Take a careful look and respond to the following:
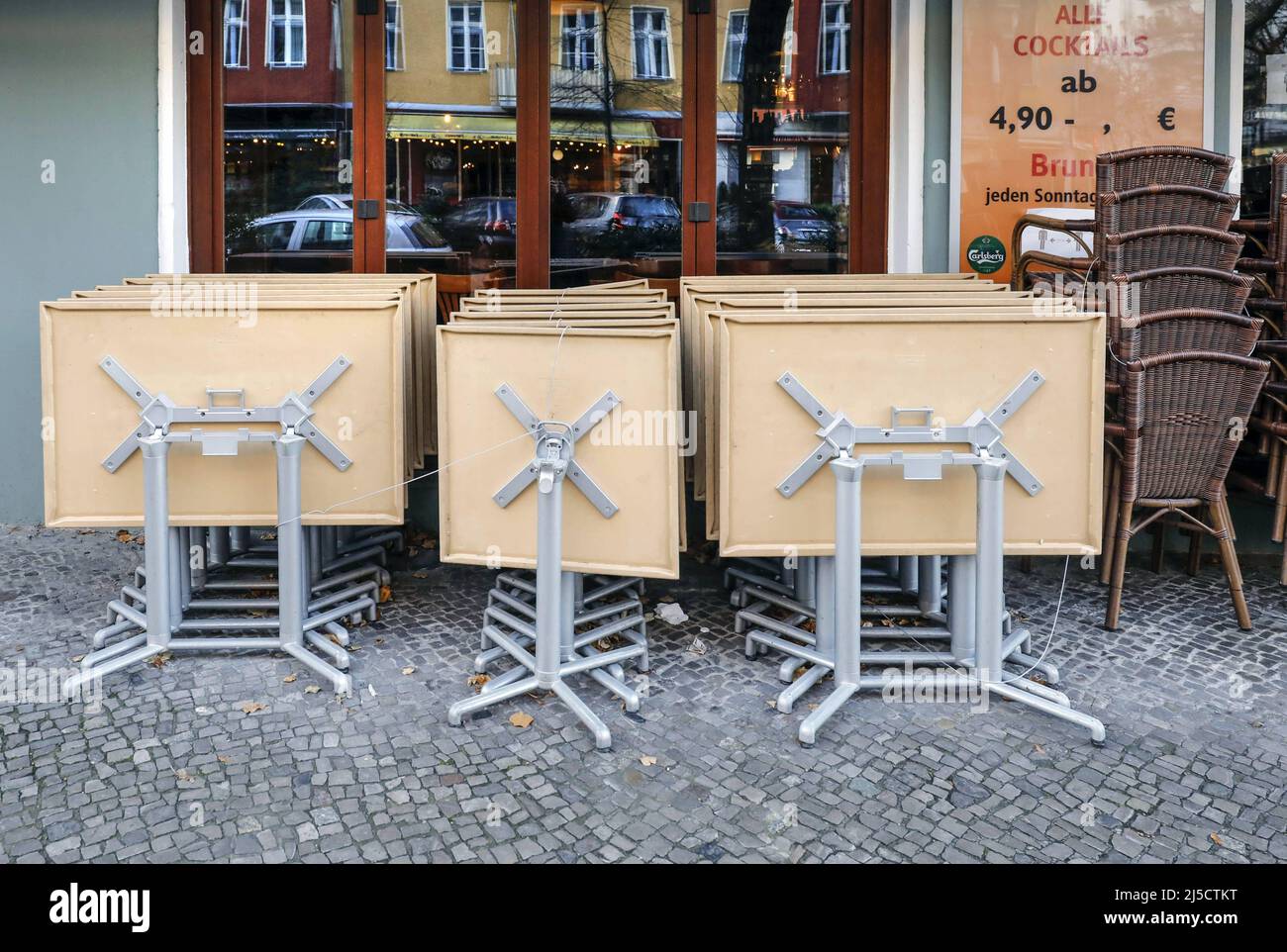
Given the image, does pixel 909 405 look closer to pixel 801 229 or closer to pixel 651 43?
pixel 801 229

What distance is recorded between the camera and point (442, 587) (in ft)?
18.0

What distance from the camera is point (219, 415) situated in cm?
422

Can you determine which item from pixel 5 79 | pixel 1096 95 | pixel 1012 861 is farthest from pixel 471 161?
pixel 1012 861

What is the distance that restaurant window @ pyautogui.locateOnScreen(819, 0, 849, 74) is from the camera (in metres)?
6.36

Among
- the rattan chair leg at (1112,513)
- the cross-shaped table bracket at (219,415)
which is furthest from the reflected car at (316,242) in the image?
the rattan chair leg at (1112,513)

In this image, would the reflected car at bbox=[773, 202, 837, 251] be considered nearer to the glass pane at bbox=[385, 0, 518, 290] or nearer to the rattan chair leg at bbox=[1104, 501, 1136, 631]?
the glass pane at bbox=[385, 0, 518, 290]

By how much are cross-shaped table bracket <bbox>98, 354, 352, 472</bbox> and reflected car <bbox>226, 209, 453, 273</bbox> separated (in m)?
2.35

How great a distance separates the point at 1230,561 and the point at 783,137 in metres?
3.43

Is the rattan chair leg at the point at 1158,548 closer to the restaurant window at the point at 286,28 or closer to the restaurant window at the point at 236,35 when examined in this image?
the restaurant window at the point at 286,28

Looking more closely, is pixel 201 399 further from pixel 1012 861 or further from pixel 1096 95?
pixel 1096 95

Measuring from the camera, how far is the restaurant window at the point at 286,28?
20.8 feet

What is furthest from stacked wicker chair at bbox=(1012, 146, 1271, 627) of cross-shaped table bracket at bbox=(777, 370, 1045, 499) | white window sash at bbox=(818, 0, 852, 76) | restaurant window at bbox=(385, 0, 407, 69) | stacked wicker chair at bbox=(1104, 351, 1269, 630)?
restaurant window at bbox=(385, 0, 407, 69)

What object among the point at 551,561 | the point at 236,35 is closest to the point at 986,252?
the point at 551,561

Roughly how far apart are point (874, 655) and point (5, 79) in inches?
231
